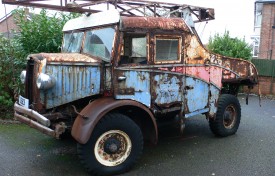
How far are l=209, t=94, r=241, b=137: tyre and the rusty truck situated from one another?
0.61 metres

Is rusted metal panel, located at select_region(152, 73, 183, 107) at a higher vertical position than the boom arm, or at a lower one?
lower

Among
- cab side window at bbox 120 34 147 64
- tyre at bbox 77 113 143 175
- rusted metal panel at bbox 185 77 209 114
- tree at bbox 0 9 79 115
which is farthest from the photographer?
tree at bbox 0 9 79 115

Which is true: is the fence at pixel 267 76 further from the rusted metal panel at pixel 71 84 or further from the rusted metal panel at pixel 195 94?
the rusted metal panel at pixel 71 84

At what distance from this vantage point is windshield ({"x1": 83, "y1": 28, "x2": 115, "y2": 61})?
4.55 meters

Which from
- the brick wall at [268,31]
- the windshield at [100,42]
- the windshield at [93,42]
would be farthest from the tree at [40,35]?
the brick wall at [268,31]

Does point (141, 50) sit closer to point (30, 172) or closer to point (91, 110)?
point (91, 110)

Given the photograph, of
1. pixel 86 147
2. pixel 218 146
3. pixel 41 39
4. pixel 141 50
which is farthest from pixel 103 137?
pixel 41 39

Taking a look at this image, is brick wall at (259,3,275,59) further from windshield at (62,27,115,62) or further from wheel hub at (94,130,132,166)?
wheel hub at (94,130,132,166)

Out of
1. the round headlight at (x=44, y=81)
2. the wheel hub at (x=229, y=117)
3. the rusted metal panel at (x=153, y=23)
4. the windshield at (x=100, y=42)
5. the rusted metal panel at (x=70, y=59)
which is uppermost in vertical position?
the rusted metal panel at (x=153, y=23)

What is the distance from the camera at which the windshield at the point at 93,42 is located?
15.0 feet

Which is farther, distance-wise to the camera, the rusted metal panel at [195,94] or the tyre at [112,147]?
the rusted metal panel at [195,94]

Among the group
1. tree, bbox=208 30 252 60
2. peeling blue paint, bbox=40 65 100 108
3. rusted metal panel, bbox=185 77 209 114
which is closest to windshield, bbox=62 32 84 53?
peeling blue paint, bbox=40 65 100 108

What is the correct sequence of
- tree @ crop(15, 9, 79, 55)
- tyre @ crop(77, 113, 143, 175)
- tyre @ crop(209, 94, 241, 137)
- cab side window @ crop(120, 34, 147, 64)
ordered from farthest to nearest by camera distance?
tree @ crop(15, 9, 79, 55)
tyre @ crop(209, 94, 241, 137)
cab side window @ crop(120, 34, 147, 64)
tyre @ crop(77, 113, 143, 175)

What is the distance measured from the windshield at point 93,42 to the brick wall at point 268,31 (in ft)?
77.5
